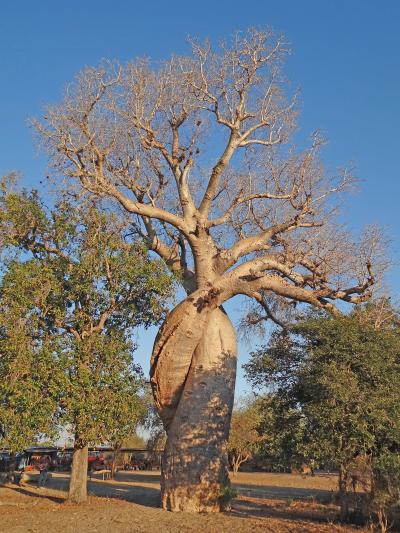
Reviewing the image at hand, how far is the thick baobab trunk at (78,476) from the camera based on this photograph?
13.2 m

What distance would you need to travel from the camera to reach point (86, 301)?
13.3 m

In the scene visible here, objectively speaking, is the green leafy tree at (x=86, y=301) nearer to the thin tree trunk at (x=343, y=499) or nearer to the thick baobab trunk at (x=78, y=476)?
the thick baobab trunk at (x=78, y=476)

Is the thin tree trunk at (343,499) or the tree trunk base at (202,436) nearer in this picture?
the thin tree trunk at (343,499)

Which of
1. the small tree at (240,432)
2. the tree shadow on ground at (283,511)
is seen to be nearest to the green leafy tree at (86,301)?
the tree shadow on ground at (283,511)

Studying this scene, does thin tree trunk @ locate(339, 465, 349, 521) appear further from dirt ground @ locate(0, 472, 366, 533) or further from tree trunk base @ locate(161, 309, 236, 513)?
tree trunk base @ locate(161, 309, 236, 513)

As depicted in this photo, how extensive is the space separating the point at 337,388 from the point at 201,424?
11.9ft

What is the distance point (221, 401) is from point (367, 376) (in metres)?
3.53

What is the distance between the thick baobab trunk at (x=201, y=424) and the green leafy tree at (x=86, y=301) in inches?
51.7

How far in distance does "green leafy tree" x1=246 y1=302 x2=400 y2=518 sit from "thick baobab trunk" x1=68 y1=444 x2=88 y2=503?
4.99 metres

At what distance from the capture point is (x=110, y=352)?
12547mm

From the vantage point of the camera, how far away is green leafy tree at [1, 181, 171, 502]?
40.0 ft

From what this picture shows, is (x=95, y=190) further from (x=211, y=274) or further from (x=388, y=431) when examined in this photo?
(x=388, y=431)

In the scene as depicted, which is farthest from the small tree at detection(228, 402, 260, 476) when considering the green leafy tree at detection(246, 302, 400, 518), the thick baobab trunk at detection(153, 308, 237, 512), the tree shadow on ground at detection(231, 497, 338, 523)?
the green leafy tree at detection(246, 302, 400, 518)

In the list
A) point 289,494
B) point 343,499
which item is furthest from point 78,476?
point 289,494
